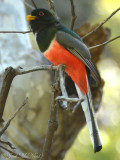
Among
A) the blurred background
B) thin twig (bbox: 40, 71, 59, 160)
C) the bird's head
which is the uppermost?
the bird's head

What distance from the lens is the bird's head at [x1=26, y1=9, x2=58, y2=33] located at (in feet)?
8.93

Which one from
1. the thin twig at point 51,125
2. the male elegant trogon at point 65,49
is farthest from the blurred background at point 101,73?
the thin twig at point 51,125

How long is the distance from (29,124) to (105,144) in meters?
2.19

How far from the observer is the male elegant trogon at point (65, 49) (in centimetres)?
257

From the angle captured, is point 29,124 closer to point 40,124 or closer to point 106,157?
point 40,124

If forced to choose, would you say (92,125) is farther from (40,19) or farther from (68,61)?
(40,19)

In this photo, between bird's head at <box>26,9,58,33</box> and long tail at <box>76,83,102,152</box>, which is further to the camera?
bird's head at <box>26,9,58,33</box>

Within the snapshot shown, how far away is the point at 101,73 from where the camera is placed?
6207mm

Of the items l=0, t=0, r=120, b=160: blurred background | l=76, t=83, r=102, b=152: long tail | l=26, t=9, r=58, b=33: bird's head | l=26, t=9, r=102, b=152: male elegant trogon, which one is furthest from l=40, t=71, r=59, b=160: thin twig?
l=0, t=0, r=120, b=160: blurred background

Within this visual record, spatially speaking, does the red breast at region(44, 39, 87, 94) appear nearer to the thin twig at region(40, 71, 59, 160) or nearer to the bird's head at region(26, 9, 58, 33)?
the bird's head at region(26, 9, 58, 33)

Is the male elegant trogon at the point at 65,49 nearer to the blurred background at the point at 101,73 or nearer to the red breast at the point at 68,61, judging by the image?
the red breast at the point at 68,61

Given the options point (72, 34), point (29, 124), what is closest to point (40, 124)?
point (29, 124)

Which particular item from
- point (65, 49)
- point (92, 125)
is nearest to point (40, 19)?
point (65, 49)

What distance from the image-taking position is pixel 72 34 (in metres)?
2.69
